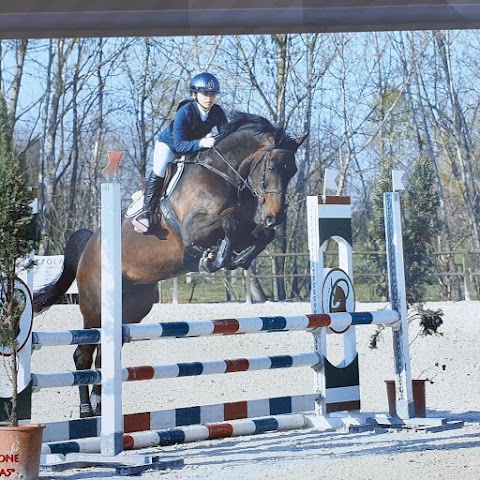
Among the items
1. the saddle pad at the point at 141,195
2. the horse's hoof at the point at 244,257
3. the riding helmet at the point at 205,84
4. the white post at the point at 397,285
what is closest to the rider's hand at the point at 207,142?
the saddle pad at the point at 141,195

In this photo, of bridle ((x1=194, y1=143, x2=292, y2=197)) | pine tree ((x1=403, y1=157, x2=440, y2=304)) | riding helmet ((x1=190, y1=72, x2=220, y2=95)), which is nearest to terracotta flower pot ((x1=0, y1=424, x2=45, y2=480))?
bridle ((x1=194, y1=143, x2=292, y2=197))

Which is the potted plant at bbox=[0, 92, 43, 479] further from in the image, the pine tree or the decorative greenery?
the pine tree

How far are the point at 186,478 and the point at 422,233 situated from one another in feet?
9.52

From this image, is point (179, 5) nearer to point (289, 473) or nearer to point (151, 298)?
point (289, 473)

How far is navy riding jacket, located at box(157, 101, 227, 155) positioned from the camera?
3.45 m

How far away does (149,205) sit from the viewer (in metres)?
3.40

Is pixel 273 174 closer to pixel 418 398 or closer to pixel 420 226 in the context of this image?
pixel 418 398

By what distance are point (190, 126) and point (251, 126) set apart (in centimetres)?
23

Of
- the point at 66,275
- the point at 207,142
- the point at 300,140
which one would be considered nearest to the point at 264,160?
the point at 207,142

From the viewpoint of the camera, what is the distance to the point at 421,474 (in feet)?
6.63

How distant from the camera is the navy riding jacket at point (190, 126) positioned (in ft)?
11.3

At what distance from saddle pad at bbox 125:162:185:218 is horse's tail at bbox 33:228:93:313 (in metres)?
0.21

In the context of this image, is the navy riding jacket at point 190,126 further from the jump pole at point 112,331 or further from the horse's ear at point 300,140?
the jump pole at point 112,331

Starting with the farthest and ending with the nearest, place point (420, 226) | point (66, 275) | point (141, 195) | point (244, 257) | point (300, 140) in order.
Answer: point (420, 226) < point (300, 140) < point (244, 257) < point (141, 195) < point (66, 275)
